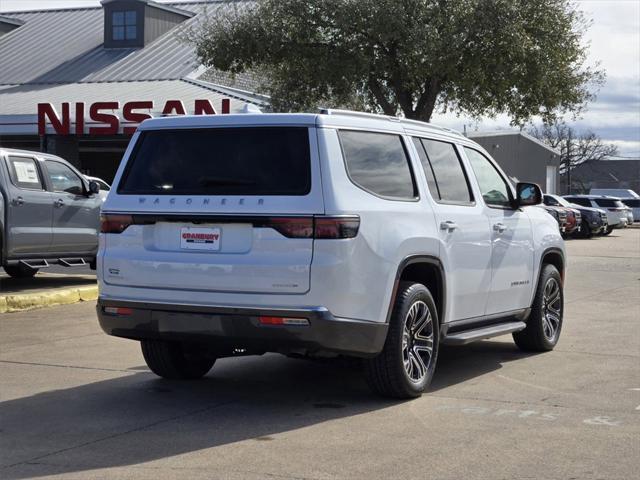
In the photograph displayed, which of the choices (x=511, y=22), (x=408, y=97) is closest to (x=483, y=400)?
(x=511, y=22)

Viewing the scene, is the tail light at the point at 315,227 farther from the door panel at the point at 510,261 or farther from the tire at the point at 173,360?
the door panel at the point at 510,261

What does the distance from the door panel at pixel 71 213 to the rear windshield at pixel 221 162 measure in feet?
25.1

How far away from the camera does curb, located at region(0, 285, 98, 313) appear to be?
12141 mm

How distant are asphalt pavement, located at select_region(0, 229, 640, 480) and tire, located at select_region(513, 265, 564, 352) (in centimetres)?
13

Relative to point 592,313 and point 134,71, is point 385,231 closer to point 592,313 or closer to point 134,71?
point 592,313

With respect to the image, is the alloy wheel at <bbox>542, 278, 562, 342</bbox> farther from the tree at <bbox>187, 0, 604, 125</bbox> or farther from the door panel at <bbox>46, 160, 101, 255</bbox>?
the tree at <bbox>187, 0, 604, 125</bbox>

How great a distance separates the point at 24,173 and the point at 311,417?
28.7 feet

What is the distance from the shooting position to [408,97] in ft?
116

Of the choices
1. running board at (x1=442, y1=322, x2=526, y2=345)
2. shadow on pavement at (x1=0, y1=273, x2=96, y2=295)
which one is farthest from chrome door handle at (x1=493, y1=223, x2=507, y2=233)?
shadow on pavement at (x1=0, y1=273, x2=96, y2=295)

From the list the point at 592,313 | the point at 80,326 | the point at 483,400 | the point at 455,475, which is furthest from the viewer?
the point at 592,313

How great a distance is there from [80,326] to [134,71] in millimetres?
30552

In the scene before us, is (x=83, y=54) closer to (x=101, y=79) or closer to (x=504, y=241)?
(x=101, y=79)

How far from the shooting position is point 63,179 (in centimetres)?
1516

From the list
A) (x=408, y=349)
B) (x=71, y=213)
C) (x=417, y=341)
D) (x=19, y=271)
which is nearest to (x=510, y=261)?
(x=417, y=341)
